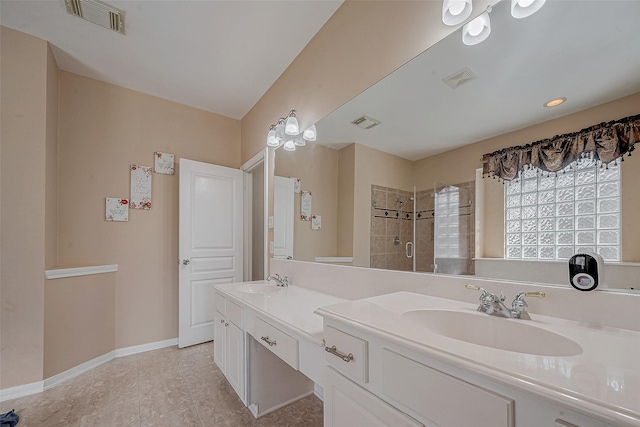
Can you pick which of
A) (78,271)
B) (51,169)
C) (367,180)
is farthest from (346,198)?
(51,169)

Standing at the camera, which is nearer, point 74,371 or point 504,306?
point 504,306

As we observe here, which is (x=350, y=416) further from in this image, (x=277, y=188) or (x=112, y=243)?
(x=112, y=243)

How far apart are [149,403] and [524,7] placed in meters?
2.91

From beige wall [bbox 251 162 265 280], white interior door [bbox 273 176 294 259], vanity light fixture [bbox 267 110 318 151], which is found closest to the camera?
vanity light fixture [bbox 267 110 318 151]

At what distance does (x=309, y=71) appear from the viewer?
2072mm

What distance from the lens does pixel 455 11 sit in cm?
106

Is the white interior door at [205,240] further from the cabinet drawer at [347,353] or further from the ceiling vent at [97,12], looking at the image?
the cabinet drawer at [347,353]

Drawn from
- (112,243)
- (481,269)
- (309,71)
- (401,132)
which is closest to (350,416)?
(481,269)

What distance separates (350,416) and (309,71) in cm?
213

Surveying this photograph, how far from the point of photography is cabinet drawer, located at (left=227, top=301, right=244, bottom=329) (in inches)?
64.4

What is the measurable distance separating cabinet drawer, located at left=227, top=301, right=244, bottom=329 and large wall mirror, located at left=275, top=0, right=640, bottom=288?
677 mm

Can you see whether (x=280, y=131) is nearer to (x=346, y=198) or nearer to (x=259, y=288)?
(x=346, y=198)

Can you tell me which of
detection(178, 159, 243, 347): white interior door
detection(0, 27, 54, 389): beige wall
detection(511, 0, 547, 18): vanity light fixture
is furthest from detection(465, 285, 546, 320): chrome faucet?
detection(0, 27, 54, 389): beige wall

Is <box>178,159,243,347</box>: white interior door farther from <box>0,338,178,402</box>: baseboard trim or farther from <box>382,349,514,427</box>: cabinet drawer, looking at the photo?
<box>382,349,514,427</box>: cabinet drawer
